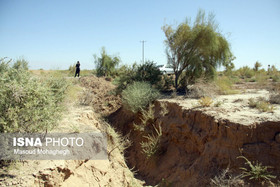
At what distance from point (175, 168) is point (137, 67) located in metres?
7.38

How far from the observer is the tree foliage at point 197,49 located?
1107cm

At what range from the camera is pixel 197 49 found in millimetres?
11414

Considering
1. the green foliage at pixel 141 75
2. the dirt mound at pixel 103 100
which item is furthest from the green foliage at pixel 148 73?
the dirt mound at pixel 103 100

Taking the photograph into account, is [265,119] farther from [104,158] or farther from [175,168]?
[104,158]

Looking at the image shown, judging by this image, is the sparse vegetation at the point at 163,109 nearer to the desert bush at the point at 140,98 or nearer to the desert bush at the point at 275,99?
the desert bush at the point at 140,98

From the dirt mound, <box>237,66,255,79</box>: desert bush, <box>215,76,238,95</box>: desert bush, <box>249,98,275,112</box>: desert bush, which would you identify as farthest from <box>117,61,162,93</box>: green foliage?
<box>237,66,255,79</box>: desert bush

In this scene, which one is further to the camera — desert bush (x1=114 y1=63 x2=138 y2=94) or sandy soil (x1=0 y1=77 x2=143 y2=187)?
desert bush (x1=114 y1=63 x2=138 y2=94)

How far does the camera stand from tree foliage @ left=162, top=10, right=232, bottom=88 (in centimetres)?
1107

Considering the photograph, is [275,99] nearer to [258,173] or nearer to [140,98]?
[258,173]

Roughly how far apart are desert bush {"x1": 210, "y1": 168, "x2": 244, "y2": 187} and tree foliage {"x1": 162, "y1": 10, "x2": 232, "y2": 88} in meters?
6.89

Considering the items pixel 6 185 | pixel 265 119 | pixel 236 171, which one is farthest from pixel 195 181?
pixel 6 185

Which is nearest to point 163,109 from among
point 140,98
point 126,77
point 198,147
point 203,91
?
point 140,98

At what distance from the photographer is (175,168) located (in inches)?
276

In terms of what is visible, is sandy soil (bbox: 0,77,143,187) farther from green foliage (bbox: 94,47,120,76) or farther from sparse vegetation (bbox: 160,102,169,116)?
green foliage (bbox: 94,47,120,76)
